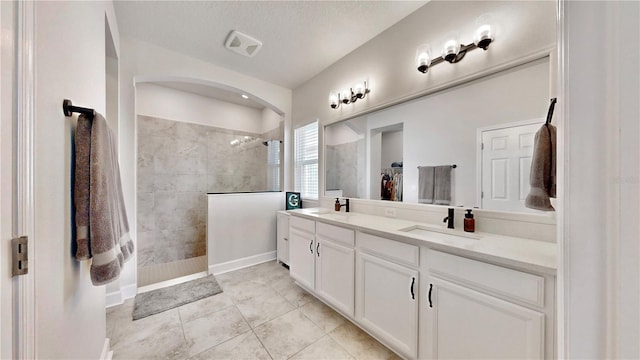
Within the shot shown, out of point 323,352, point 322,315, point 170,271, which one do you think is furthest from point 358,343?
point 170,271

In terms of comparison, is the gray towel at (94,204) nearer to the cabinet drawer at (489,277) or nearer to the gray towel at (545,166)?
the cabinet drawer at (489,277)

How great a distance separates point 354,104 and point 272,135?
2.11m

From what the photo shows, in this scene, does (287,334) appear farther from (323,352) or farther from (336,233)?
(336,233)

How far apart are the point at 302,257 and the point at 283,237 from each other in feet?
2.92

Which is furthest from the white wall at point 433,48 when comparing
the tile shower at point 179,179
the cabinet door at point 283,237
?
the tile shower at point 179,179

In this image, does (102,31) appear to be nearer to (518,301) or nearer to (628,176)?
(628,176)

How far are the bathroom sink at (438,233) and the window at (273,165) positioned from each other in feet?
8.47

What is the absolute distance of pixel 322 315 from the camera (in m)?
1.96

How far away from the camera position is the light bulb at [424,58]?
1.73m

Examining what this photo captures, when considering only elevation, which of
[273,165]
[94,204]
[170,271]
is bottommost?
[170,271]

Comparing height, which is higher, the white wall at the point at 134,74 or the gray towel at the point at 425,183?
the white wall at the point at 134,74

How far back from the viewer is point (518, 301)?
3.26ft

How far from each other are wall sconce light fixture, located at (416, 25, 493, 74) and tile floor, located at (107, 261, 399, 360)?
2129 mm

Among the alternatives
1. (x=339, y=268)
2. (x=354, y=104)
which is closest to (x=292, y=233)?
(x=339, y=268)
